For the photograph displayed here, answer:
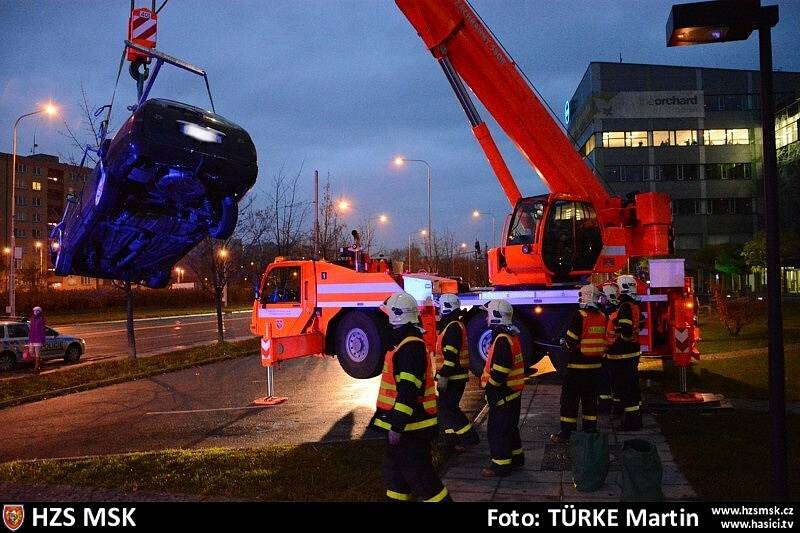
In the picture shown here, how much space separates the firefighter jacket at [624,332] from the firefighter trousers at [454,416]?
2262mm

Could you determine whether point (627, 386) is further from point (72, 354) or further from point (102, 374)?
point (72, 354)

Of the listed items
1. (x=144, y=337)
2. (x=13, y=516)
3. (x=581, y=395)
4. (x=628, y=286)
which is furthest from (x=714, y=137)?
(x=13, y=516)

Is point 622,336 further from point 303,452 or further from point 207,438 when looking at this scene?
point 207,438

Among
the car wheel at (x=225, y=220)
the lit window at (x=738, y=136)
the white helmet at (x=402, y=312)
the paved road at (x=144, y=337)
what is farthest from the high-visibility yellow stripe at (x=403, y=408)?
the lit window at (x=738, y=136)

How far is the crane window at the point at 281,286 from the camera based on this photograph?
1269cm

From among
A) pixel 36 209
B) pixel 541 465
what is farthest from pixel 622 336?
pixel 36 209

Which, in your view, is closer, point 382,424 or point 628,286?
point 382,424

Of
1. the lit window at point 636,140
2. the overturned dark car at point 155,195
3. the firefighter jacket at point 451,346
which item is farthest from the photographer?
the lit window at point 636,140

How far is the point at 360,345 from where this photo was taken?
11836 mm

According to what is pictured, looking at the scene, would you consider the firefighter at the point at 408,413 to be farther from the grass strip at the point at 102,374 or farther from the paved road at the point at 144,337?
the paved road at the point at 144,337

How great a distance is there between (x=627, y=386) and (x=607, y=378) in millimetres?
751

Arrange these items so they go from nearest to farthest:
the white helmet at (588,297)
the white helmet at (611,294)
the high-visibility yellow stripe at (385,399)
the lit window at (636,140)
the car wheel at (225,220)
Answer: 1. the high-visibility yellow stripe at (385,399)
2. the car wheel at (225,220)
3. the white helmet at (588,297)
4. the white helmet at (611,294)
5. the lit window at (636,140)

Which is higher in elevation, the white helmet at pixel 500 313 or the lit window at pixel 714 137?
the lit window at pixel 714 137

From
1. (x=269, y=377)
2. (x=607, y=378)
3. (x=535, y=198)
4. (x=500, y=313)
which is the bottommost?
(x=269, y=377)
